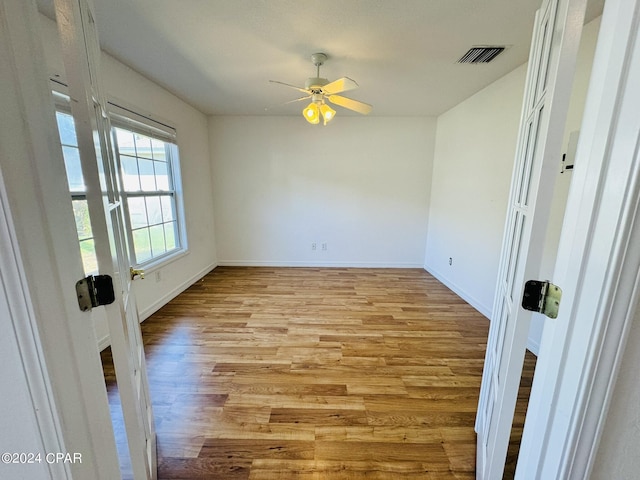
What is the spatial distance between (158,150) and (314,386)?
3.12 m

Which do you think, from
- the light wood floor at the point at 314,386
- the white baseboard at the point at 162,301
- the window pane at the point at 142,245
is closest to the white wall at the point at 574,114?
the light wood floor at the point at 314,386

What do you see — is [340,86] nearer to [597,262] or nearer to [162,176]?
[597,262]

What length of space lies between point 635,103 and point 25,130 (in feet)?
3.80

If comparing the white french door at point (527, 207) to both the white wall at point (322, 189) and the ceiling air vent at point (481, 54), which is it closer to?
the ceiling air vent at point (481, 54)

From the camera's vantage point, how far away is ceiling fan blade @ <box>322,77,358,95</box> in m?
1.97

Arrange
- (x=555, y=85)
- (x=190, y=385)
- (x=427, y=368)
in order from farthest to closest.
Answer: (x=427, y=368)
(x=190, y=385)
(x=555, y=85)

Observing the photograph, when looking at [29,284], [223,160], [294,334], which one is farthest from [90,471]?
[223,160]

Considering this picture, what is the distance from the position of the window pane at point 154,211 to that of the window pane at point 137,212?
7cm

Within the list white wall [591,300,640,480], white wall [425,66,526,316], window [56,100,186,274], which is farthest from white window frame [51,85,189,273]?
white wall [425,66,526,316]

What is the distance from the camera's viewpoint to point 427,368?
196 centimetres

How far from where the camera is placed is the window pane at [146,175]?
2.80m

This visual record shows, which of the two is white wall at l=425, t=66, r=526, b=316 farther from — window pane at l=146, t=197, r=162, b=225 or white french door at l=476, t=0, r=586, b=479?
window pane at l=146, t=197, r=162, b=225

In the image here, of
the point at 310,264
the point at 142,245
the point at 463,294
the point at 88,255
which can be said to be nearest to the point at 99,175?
the point at 88,255

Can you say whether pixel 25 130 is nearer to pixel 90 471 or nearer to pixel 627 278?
pixel 90 471
